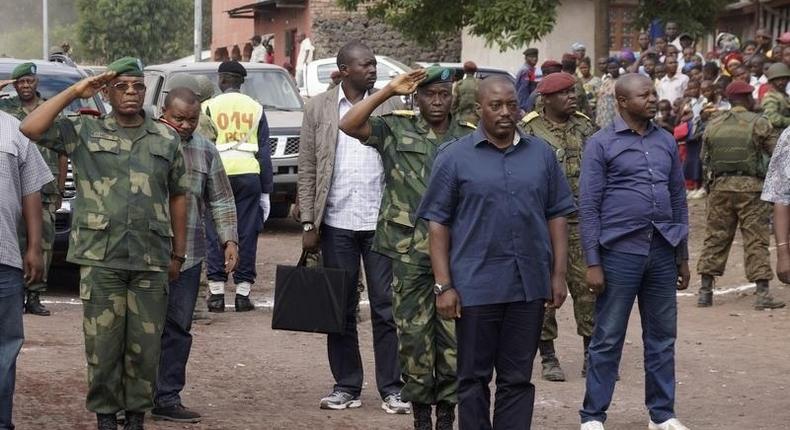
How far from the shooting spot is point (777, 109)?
14.9m

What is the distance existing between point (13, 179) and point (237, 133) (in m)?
5.82

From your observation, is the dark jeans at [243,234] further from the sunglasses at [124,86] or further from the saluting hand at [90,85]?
the saluting hand at [90,85]

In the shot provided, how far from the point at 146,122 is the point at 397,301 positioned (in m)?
1.56

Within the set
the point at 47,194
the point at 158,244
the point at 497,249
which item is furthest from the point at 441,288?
the point at 47,194

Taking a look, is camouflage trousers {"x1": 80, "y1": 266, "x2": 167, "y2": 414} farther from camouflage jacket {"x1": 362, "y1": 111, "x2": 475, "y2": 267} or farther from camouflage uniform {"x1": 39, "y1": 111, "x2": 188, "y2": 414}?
camouflage jacket {"x1": 362, "y1": 111, "x2": 475, "y2": 267}

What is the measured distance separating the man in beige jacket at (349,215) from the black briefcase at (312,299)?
0.11 meters

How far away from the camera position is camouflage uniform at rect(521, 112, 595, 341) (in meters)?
9.91

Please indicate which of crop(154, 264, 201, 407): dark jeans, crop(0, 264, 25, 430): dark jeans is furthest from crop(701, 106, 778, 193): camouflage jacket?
crop(0, 264, 25, 430): dark jeans

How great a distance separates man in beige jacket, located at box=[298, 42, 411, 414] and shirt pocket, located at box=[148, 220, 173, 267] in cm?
135

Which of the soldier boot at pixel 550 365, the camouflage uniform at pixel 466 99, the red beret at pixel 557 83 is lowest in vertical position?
the soldier boot at pixel 550 365

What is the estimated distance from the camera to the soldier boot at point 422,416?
8.03 meters

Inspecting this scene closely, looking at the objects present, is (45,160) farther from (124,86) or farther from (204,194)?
(124,86)

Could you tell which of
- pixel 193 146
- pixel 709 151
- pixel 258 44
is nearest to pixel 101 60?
pixel 258 44

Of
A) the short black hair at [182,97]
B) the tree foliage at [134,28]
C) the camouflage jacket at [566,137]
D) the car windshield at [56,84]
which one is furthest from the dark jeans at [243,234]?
the tree foliage at [134,28]
